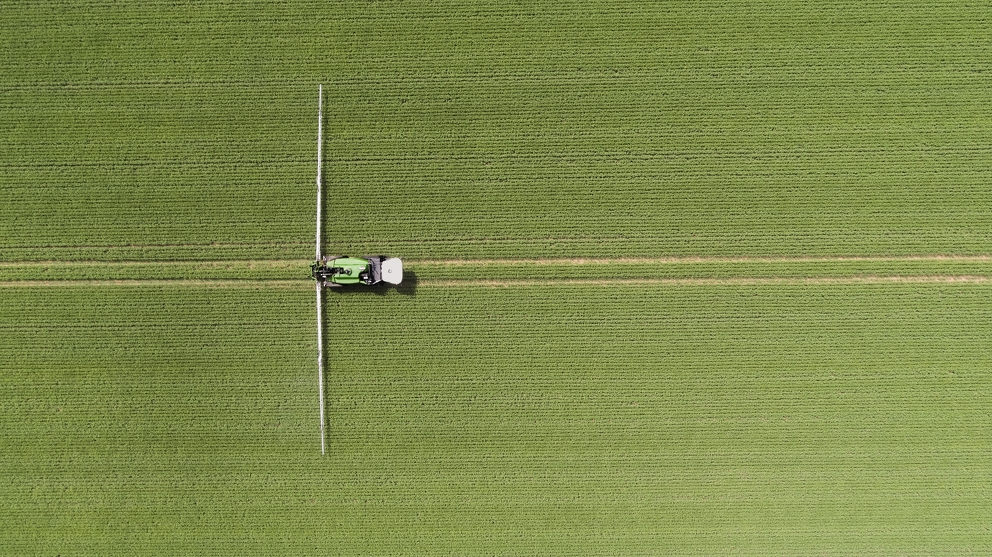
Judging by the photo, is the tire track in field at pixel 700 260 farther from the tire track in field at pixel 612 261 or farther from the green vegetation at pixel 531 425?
the green vegetation at pixel 531 425

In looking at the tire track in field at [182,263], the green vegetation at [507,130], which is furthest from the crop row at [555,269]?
the green vegetation at [507,130]

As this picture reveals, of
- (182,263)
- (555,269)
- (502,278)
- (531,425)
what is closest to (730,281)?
(555,269)

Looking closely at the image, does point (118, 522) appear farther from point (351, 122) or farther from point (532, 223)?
point (532, 223)

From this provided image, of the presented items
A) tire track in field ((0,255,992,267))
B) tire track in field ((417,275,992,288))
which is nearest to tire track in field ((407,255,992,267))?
tire track in field ((0,255,992,267))

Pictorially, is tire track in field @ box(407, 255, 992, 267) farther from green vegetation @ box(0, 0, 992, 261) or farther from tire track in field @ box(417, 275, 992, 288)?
tire track in field @ box(417, 275, 992, 288)

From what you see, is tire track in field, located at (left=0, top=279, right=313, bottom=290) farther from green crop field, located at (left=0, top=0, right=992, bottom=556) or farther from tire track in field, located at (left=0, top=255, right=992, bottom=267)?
tire track in field, located at (left=0, top=255, right=992, bottom=267)

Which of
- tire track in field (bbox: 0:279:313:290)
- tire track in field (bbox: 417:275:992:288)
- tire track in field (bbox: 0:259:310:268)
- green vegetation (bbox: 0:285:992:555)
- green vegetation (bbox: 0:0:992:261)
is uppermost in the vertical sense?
green vegetation (bbox: 0:0:992:261)

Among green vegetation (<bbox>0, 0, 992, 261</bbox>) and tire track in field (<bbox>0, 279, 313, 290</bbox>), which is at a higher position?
green vegetation (<bbox>0, 0, 992, 261</bbox>)

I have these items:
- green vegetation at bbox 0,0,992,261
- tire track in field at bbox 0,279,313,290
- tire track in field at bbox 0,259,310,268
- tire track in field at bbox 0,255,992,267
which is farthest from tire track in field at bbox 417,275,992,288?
tire track in field at bbox 0,259,310,268

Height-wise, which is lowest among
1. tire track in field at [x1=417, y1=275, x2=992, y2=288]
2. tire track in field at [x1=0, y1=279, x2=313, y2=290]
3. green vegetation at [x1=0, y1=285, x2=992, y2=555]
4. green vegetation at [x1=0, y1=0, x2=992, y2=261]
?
green vegetation at [x1=0, y1=285, x2=992, y2=555]
